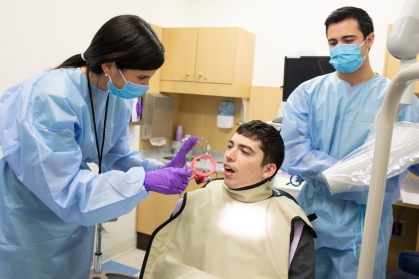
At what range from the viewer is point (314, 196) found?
160 cm

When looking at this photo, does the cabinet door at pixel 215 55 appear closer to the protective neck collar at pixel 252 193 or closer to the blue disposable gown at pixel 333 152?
the blue disposable gown at pixel 333 152

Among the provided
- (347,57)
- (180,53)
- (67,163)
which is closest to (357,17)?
(347,57)

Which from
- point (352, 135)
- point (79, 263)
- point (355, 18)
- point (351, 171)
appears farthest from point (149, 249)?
point (355, 18)

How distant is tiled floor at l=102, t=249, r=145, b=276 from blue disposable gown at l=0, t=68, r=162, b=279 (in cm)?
163

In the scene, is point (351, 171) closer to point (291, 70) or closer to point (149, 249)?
point (149, 249)

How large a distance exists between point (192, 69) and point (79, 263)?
215 centimetres

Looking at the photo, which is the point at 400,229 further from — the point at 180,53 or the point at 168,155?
the point at 180,53

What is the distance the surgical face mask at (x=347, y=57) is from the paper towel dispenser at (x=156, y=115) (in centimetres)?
194

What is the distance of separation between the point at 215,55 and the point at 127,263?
188cm

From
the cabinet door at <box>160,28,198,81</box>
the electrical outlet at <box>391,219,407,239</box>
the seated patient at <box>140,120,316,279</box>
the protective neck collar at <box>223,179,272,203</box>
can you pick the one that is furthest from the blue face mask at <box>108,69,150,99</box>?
the electrical outlet at <box>391,219,407,239</box>

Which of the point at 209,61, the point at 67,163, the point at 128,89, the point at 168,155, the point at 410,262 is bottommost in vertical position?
the point at 410,262

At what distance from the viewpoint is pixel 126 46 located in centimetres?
130

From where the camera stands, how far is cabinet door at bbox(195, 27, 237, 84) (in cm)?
313

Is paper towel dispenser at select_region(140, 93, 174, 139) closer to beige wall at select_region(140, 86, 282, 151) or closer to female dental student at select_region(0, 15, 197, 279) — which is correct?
beige wall at select_region(140, 86, 282, 151)
